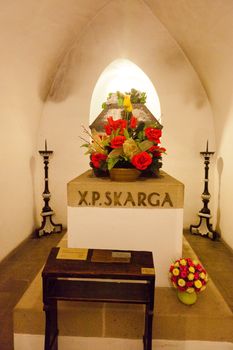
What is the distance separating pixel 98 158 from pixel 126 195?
0.37m

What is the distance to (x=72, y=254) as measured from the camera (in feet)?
4.65

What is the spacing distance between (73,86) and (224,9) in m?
2.32

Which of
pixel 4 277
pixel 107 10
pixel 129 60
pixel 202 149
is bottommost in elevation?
pixel 4 277

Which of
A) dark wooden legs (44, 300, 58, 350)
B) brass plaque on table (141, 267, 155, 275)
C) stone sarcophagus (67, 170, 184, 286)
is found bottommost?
dark wooden legs (44, 300, 58, 350)

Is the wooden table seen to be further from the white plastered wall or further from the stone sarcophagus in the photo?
the white plastered wall

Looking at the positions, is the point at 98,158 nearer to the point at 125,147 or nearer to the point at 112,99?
the point at 125,147

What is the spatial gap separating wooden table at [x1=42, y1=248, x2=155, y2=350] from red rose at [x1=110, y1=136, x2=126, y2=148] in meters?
0.66

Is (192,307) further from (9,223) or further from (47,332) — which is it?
(9,223)

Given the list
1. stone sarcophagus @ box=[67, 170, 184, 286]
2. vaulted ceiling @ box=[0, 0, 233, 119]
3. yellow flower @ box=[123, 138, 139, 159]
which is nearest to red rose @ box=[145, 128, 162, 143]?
yellow flower @ box=[123, 138, 139, 159]

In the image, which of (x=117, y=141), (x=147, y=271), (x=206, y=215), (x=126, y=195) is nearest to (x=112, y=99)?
(x=206, y=215)

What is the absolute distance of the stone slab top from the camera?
162 cm

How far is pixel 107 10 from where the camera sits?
3.88 m

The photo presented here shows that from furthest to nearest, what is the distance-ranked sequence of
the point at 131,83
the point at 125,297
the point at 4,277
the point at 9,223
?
the point at 131,83, the point at 9,223, the point at 4,277, the point at 125,297

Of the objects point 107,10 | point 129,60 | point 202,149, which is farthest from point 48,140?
point 202,149
